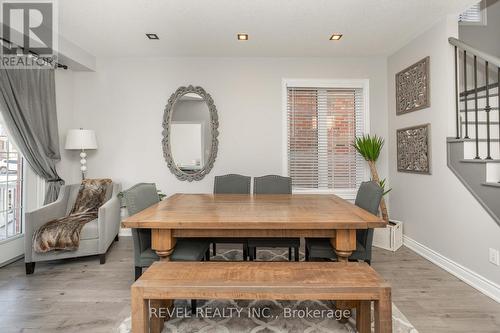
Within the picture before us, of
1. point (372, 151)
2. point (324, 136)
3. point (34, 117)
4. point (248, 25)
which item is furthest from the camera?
point (324, 136)

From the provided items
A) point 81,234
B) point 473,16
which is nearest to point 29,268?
point 81,234

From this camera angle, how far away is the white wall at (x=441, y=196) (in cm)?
240

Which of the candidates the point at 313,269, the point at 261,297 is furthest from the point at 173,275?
the point at 313,269

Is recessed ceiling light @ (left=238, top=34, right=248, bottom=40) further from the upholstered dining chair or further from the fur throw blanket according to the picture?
the fur throw blanket

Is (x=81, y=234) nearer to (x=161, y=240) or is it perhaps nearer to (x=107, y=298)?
(x=107, y=298)

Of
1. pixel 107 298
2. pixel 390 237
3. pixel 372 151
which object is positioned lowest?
pixel 107 298

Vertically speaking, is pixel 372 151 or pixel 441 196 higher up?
pixel 372 151

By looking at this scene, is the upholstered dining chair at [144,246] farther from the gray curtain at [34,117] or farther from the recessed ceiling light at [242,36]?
the recessed ceiling light at [242,36]

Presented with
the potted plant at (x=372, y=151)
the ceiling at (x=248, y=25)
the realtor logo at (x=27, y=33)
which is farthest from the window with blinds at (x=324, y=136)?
the realtor logo at (x=27, y=33)

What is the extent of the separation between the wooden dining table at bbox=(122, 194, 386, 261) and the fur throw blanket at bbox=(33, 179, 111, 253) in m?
1.23

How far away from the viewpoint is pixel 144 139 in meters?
3.94

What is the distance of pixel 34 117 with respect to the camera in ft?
10.1

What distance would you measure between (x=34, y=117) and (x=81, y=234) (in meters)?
1.51

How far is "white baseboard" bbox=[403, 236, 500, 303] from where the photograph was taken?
87.7 inches
